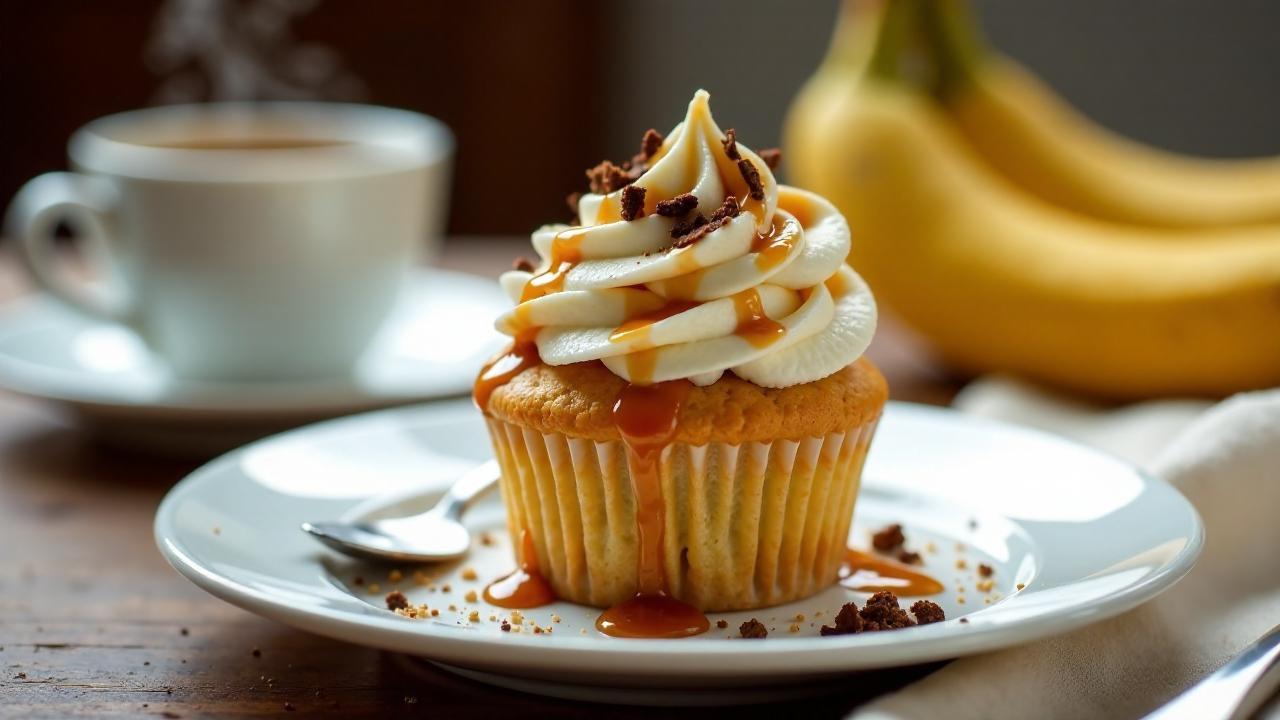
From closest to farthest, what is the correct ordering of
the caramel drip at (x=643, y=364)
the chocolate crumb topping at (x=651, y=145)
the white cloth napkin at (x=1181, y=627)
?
the white cloth napkin at (x=1181, y=627)
the caramel drip at (x=643, y=364)
the chocolate crumb topping at (x=651, y=145)

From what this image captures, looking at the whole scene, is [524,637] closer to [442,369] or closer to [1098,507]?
[1098,507]

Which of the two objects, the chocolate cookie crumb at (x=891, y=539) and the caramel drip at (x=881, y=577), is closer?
the caramel drip at (x=881, y=577)

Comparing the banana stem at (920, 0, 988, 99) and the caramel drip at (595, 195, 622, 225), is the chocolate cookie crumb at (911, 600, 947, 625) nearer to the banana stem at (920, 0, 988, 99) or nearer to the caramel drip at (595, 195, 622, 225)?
the caramel drip at (595, 195, 622, 225)

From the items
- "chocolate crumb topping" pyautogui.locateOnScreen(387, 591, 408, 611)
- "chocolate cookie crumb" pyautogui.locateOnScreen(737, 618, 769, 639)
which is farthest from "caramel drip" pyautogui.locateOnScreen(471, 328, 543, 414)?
"chocolate cookie crumb" pyautogui.locateOnScreen(737, 618, 769, 639)

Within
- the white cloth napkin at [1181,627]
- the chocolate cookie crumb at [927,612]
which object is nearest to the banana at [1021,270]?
the white cloth napkin at [1181,627]

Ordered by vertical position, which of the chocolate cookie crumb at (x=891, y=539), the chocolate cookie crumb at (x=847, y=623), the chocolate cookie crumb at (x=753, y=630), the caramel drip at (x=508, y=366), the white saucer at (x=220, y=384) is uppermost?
the caramel drip at (x=508, y=366)

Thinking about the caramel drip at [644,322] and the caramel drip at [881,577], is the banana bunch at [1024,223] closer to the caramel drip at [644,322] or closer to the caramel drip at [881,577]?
the caramel drip at [881,577]

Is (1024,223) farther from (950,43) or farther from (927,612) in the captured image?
(927,612)

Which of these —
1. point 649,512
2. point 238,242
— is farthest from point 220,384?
point 649,512
